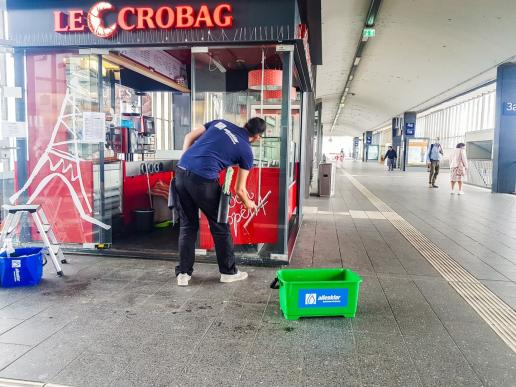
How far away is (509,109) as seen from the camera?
38.4 ft

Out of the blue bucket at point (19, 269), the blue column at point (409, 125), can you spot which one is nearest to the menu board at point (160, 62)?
the blue bucket at point (19, 269)

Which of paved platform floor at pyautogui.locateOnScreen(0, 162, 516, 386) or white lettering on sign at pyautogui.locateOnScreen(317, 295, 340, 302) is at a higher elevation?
white lettering on sign at pyautogui.locateOnScreen(317, 295, 340, 302)

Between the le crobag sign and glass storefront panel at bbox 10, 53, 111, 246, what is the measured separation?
343mm

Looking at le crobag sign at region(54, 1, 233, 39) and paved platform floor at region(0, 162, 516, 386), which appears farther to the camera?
le crobag sign at region(54, 1, 233, 39)

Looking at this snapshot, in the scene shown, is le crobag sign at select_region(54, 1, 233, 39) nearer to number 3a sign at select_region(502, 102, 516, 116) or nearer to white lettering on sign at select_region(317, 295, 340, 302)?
white lettering on sign at select_region(317, 295, 340, 302)

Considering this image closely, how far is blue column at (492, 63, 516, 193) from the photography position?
461 inches

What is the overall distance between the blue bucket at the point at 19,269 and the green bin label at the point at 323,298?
218 cm

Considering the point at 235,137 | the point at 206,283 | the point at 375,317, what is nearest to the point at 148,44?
the point at 235,137

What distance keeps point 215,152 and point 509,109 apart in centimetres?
1140

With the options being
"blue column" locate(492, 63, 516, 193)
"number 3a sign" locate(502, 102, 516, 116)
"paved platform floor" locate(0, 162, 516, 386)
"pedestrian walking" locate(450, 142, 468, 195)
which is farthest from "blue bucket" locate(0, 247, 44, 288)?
"number 3a sign" locate(502, 102, 516, 116)

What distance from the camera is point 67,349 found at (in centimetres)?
234

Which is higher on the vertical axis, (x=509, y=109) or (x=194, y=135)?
(x=509, y=109)

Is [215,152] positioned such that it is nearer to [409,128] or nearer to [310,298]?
[310,298]

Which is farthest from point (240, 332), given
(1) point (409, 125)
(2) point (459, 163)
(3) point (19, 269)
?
(1) point (409, 125)
